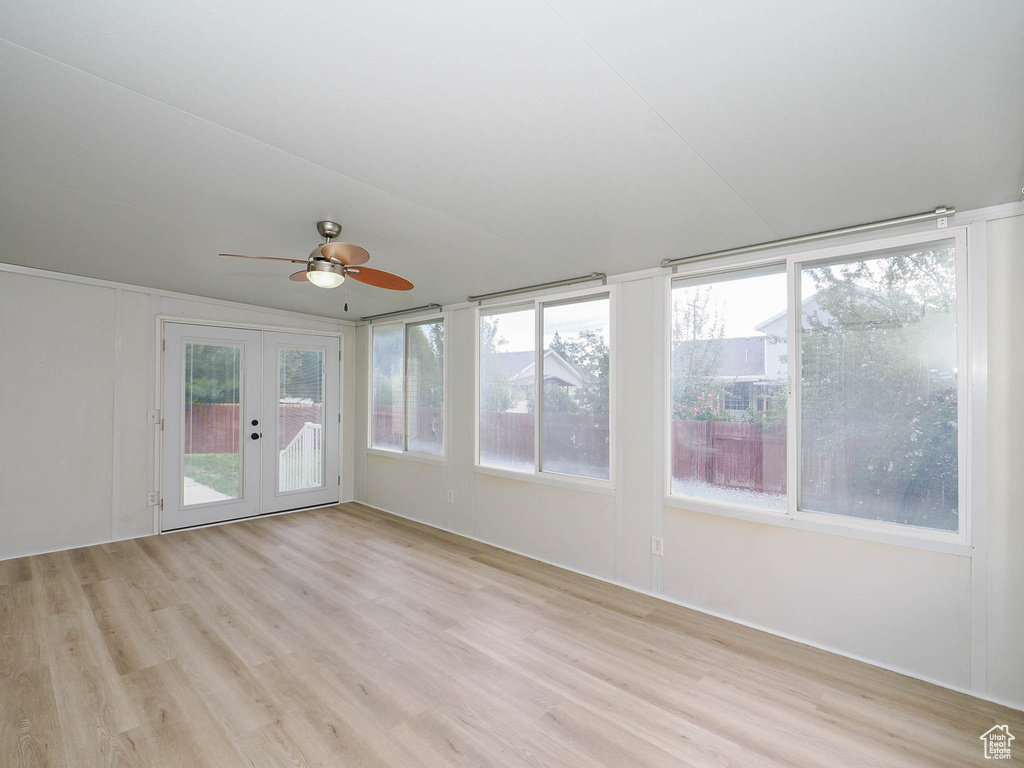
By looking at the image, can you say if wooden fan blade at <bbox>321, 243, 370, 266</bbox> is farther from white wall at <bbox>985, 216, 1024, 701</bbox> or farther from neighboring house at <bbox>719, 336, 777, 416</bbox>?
white wall at <bbox>985, 216, 1024, 701</bbox>

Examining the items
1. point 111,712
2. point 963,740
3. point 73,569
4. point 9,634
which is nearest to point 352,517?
point 73,569

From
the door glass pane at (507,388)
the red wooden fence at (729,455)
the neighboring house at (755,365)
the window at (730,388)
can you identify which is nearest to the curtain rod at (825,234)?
the window at (730,388)

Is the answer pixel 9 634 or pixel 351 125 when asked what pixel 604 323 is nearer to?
pixel 351 125

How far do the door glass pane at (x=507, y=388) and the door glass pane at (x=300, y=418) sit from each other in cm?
246

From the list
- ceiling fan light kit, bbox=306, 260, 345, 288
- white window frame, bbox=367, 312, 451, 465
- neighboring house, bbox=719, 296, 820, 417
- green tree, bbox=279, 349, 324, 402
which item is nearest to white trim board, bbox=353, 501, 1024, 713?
white window frame, bbox=367, 312, 451, 465

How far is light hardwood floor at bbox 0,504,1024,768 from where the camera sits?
77.1 inches

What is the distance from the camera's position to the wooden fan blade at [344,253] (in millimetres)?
2578

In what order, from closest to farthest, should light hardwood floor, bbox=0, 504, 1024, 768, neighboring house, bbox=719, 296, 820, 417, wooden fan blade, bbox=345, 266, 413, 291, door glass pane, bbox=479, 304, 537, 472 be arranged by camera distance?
light hardwood floor, bbox=0, 504, 1024, 768 → wooden fan blade, bbox=345, 266, 413, 291 → neighboring house, bbox=719, 296, 820, 417 → door glass pane, bbox=479, 304, 537, 472

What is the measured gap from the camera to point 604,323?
3908 millimetres

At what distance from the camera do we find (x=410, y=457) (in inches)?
217

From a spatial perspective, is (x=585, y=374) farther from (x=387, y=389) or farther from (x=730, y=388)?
(x=387, y=389)

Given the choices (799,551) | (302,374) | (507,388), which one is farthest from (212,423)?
(799,551)

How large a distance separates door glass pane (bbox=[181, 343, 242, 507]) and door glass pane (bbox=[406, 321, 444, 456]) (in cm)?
187

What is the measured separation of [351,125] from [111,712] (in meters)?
2.75
